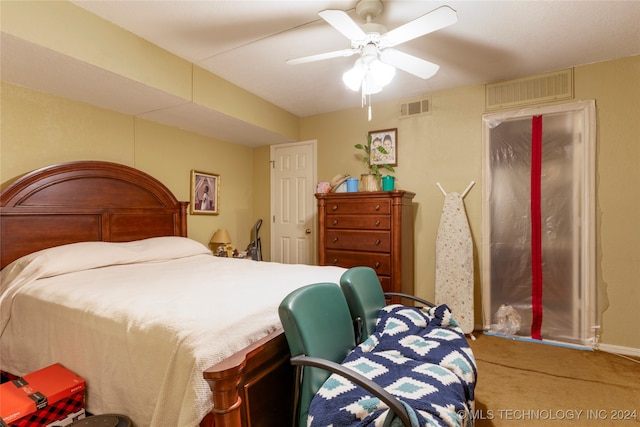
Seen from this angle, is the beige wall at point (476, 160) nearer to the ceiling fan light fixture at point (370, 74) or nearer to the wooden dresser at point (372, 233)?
the wooden dresser at point (372, 233)

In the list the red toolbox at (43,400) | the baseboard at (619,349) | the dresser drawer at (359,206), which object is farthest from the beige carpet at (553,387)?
the red toolbox at (43,400)

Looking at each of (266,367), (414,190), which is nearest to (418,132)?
(414,190)

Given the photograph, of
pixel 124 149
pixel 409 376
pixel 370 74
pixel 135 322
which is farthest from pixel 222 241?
pixel 409 376

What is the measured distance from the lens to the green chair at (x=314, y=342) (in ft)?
3.79

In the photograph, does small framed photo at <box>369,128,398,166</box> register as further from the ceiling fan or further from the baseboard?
the baseboard

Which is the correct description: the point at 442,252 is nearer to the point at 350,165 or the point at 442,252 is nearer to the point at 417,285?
the point at 417,285

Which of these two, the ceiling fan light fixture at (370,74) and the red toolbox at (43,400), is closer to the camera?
the red toolbox at (43,400)

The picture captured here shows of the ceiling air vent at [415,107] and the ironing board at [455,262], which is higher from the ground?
the ceiling air vent at [415,107]

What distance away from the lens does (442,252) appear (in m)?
3.25

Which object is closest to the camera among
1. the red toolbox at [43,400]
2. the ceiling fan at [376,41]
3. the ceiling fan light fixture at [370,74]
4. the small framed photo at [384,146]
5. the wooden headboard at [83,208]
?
the red toolbox at [43,400]

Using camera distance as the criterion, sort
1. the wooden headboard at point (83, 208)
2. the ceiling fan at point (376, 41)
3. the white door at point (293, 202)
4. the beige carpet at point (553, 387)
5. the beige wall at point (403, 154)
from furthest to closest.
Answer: the white door at point (293, 202) → the beige wall at point (403, 154) → the wooden headboard at point (83, 208) → the beige carpet at point (553, 387) → the ceiling fan at point (376, 41)

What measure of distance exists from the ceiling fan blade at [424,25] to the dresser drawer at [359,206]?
1.58 meters

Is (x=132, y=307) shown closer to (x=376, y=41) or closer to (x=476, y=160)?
(x=376, y=41)

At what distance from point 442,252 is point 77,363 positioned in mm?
2990
